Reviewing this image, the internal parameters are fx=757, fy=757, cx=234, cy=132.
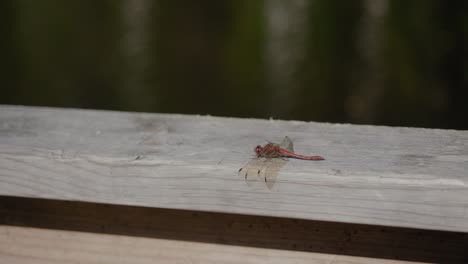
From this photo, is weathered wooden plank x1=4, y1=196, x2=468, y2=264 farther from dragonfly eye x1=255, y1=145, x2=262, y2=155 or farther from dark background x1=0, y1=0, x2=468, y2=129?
dark background x1=0, y1=0, x2=468, y2=129

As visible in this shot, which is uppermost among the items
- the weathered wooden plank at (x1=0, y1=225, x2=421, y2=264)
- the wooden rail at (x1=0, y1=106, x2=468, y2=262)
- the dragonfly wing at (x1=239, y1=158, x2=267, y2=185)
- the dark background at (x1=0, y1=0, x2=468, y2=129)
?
the dragonfly wing at (x1=239, y1=158, x2=267, y2=185)

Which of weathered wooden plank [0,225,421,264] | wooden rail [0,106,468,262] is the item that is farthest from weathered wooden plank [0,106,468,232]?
weathered wooden plank [0,225,421,264]

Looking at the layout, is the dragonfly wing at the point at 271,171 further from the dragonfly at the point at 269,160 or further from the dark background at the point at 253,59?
the dark background at the point at 253,59

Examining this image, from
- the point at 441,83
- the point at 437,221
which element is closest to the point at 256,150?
the point at 437,221

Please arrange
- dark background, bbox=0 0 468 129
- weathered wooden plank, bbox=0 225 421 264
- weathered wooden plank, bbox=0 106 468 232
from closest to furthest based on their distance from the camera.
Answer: weathered wooden plank, bbox=0 106 468 232 → weathered wooden plank, bbox=0 225 421 264 → dark background, bbox=0 0 468 129

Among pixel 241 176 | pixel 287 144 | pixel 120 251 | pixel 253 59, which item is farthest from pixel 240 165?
pixel 253 59

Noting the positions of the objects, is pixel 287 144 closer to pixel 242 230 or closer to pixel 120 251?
pixel 242 230

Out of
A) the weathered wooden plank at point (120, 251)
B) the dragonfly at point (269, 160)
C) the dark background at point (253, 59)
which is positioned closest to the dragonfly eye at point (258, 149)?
the dragonfly at point (269, 160)
